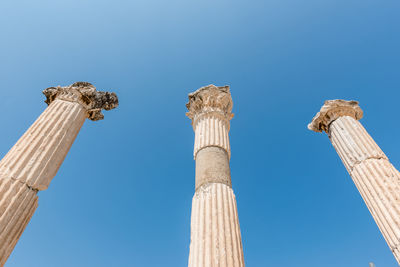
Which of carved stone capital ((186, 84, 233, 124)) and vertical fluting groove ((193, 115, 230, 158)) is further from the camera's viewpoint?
carved stone capital ((186, 84, 233, 124))

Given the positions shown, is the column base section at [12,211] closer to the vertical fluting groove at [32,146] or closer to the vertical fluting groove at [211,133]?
the vertical fluting groove at [32,146]

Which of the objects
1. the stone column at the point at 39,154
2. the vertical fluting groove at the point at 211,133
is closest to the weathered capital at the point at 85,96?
the stone column at the point at 39,154

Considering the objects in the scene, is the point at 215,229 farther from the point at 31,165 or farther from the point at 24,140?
the point at 24,140

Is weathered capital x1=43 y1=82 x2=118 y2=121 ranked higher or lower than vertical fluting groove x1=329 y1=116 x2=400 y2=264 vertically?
higher

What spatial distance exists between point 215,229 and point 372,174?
19.3ft

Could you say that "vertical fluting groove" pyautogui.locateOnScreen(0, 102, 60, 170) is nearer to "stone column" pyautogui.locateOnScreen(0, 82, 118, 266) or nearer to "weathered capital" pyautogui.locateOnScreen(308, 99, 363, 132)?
"stone column" pyautogui.locateOnScreen(0, 82, 118, 266)

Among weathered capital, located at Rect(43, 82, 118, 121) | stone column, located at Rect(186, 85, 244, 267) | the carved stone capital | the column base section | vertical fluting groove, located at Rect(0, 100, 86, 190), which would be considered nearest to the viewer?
the column base section

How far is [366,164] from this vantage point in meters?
9.26

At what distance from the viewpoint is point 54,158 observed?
764 cm

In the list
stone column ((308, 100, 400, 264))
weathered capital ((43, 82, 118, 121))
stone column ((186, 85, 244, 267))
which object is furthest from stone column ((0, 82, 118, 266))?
stone column ((308, 100, 400, 264))

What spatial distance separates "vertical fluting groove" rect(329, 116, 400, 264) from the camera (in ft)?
25.6

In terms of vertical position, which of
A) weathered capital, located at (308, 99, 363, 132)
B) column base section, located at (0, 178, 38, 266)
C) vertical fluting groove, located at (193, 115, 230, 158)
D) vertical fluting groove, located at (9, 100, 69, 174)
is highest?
weathered capital, located at (308, 99, 363, 132)

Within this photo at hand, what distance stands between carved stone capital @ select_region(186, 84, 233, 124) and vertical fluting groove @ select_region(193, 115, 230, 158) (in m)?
0.41

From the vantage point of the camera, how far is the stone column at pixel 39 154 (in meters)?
6.10
